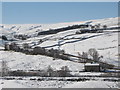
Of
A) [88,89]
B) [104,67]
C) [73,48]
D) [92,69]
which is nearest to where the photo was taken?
[88,89]

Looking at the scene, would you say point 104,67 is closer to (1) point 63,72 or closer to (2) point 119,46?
(1) point 63,72

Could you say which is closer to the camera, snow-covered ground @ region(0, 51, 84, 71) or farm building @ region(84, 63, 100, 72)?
farm building @ region(84, 63, 100, 72)

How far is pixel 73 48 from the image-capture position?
56969 mm

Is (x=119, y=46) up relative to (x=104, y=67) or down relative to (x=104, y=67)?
up

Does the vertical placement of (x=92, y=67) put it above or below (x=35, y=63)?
below

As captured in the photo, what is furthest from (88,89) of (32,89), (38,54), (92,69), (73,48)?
(73,48)

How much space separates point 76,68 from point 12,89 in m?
18.7

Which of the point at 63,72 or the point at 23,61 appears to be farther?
the point at 23,61

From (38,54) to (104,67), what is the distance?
1287cm

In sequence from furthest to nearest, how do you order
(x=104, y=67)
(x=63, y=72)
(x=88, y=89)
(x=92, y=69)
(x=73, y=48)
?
1. (x=73, y=48)
2. (x=104, y=67)
3. (x=92, y=69)
4. (x=63, y=72)
5. (x=88, y=89)

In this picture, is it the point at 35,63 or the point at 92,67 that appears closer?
the point at 92,67

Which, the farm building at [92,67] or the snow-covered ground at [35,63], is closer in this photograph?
the farm building at [92,67]

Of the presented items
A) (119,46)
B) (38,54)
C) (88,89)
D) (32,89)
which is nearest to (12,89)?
(32,89)

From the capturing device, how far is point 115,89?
14508 mm
